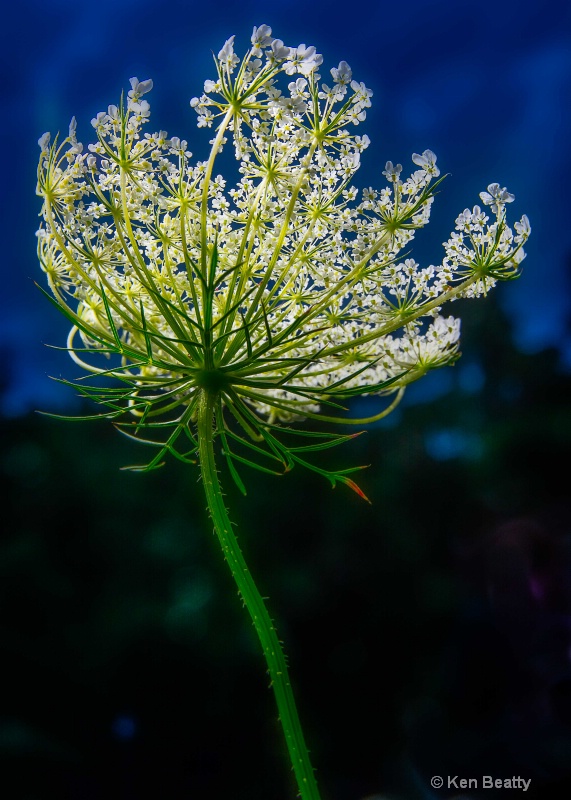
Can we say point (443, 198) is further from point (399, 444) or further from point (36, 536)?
point (36, 536)

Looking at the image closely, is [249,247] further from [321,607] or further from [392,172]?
[321,607]

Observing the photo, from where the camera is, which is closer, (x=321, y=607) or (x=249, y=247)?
(x=249, y=247)

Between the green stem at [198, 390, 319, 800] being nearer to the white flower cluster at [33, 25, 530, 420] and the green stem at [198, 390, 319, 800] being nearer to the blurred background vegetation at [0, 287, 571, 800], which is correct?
the white flower cluster at [33, 25, 530, 420]

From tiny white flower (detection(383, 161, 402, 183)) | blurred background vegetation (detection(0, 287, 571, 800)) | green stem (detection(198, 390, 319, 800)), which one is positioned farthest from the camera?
blurred background vegetation (detection(0, 287, 571, 800))

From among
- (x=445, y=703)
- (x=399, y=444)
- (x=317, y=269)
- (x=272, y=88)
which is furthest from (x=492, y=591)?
(x=272, y=88)

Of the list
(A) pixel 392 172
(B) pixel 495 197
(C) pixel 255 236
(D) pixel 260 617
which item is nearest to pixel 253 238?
(C) pixel 255 236

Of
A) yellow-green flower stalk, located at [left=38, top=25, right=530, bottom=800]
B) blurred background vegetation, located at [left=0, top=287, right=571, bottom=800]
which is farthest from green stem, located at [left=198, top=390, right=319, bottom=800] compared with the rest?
blurred background vegetation, located at [left=0, top=287, right=571, bottom=800]
